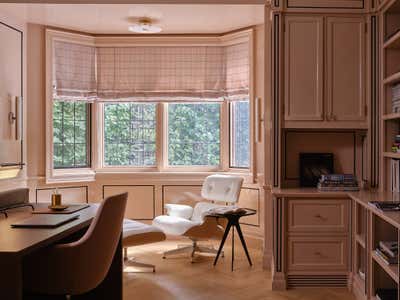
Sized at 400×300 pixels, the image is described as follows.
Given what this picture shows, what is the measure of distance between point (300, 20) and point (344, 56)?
451mm

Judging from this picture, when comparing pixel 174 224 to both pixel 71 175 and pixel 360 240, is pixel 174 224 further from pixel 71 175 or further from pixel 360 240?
pixel 360 240

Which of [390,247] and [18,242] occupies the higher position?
[18,242]

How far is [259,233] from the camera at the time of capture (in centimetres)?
525

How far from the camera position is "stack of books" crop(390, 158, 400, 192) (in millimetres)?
3594

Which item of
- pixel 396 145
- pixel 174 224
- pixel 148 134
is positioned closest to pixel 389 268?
pixel 396 145

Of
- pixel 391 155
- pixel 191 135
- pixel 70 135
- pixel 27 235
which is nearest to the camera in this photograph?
pixel 27 235

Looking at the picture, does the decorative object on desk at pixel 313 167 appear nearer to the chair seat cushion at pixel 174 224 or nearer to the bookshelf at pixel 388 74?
the bookshelf at pixel 388 74

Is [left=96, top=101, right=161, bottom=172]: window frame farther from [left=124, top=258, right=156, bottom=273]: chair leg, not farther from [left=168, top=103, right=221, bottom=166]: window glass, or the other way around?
[left=124, top=258, right=156, bottom=273]: chair leg

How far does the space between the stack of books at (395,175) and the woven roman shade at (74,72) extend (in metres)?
3.45

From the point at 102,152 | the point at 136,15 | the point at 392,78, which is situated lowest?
the point at 102,152

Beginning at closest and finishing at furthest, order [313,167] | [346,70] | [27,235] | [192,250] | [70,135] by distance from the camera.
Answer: [27,235] < [346,70] < [313,167] < [192,250] < [70,135]

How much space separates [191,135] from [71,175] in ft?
4.84

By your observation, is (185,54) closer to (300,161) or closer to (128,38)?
(128,38)

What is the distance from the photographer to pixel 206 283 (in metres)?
3.90
